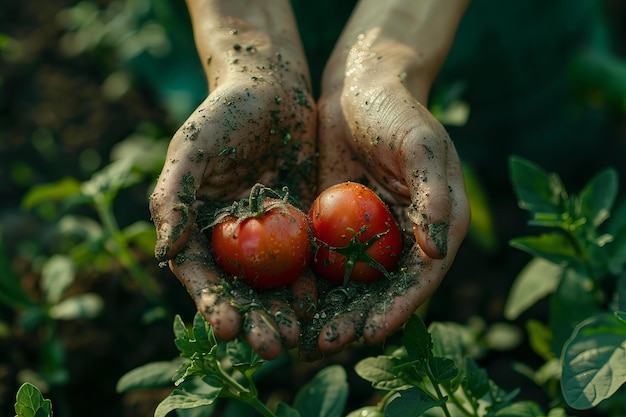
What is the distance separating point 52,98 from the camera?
441 cm

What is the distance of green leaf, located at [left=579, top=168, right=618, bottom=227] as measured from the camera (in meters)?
2.33

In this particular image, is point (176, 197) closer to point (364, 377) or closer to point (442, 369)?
point (364, 377)

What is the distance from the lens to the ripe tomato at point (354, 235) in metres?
2.03

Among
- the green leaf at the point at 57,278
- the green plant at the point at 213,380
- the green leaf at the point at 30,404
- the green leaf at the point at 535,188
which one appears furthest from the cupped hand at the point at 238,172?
the green leaf at the point at 57,278

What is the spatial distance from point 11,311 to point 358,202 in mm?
1830

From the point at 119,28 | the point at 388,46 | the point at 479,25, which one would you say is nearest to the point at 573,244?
the point at 388,46

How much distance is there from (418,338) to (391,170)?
1.98 feet

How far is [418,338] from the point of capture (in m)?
1.81

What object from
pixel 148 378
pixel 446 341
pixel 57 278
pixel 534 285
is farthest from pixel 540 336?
pixel 57 278

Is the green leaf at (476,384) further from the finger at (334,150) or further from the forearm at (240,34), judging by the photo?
the forearm at (240,34)

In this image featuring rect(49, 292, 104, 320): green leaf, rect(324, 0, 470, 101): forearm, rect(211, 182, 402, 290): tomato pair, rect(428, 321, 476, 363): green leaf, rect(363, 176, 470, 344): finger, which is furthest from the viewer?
rect(49, 292, 104, 320): green leaf

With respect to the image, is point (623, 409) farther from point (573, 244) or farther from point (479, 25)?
point (479, 25)

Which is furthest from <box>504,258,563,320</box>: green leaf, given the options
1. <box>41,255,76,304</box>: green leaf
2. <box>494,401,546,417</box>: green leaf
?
<box>41,255,76,304</box>: green leaf

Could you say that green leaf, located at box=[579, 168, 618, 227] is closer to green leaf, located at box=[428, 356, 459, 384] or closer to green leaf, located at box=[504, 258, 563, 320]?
green leaf, located at box=[504, 258, 563, 320]
